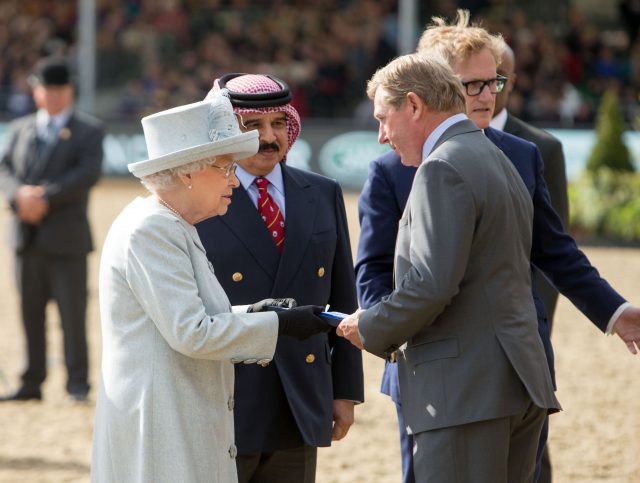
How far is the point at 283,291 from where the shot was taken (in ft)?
12.4

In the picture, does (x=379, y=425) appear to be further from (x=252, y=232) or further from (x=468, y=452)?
(x=468, y=452)

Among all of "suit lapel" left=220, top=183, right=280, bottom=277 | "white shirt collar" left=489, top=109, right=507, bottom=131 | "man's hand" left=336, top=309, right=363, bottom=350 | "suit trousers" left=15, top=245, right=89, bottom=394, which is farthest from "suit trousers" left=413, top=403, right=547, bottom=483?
"suit trousers" left=15, top=245, right=89, bottom=394

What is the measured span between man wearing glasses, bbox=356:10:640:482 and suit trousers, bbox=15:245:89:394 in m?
4.09

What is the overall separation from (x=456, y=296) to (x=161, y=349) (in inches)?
31.3

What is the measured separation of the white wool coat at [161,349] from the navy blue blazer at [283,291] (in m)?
0.50

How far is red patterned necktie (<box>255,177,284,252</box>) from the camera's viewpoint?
12.6 feet

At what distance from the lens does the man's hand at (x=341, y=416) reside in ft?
13.0

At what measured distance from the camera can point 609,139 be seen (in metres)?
15.6

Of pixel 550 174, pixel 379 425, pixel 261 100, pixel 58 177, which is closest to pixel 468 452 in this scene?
pixel 261 100

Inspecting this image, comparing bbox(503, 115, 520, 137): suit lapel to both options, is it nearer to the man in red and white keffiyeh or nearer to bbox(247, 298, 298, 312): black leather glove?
the man in red and white keffiyeh

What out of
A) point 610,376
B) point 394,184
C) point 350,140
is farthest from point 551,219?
point 350,140

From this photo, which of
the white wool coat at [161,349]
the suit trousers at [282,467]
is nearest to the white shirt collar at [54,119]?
the suit trousers at [282,467]

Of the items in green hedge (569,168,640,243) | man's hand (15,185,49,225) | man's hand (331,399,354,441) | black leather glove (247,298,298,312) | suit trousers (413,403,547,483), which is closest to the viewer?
suit trousers (413,403,547,483)

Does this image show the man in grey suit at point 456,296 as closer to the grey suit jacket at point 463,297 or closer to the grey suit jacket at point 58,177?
the grey suit jacket at point 463,297
